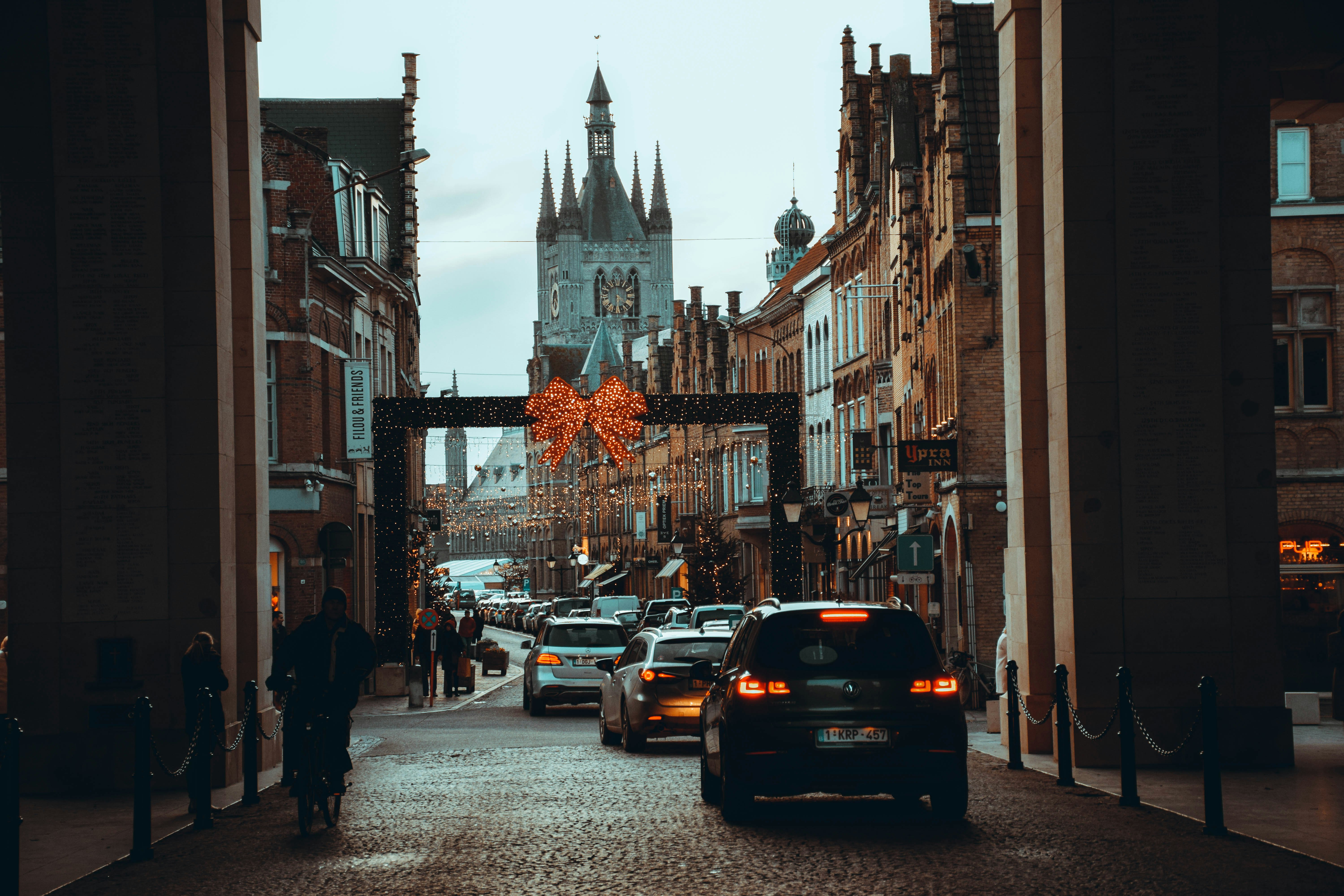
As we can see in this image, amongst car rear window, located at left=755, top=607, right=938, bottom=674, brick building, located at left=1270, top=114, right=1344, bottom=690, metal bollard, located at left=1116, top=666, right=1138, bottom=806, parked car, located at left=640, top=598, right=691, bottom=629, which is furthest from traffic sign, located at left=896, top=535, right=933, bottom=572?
parked car, located at left=640, top=598, right=691, bottom=629

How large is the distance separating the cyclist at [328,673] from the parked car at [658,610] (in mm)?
30781

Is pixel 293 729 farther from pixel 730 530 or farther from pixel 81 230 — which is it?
pixel 730 530

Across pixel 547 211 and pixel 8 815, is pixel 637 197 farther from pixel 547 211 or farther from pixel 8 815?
pixel 8 815

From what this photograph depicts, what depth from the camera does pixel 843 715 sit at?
1194 centimetres

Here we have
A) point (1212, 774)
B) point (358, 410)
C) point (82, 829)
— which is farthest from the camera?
point (358, 410)

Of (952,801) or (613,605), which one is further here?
(613,605)

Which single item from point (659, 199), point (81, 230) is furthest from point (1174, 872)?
point (659, 199)

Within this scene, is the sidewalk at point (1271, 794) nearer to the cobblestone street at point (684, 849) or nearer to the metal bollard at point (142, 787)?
the cobblestone street at point (684, 849)

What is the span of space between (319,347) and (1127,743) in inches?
1083

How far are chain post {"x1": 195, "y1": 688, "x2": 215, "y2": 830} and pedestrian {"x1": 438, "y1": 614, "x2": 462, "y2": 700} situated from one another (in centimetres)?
2181

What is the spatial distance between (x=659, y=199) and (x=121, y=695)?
171119 millimetres

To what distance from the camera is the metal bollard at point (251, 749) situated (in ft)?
46.5

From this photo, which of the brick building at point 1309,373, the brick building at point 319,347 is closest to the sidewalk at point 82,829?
the brick building at point 319,347

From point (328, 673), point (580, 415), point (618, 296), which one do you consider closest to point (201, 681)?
point (328, 673)
